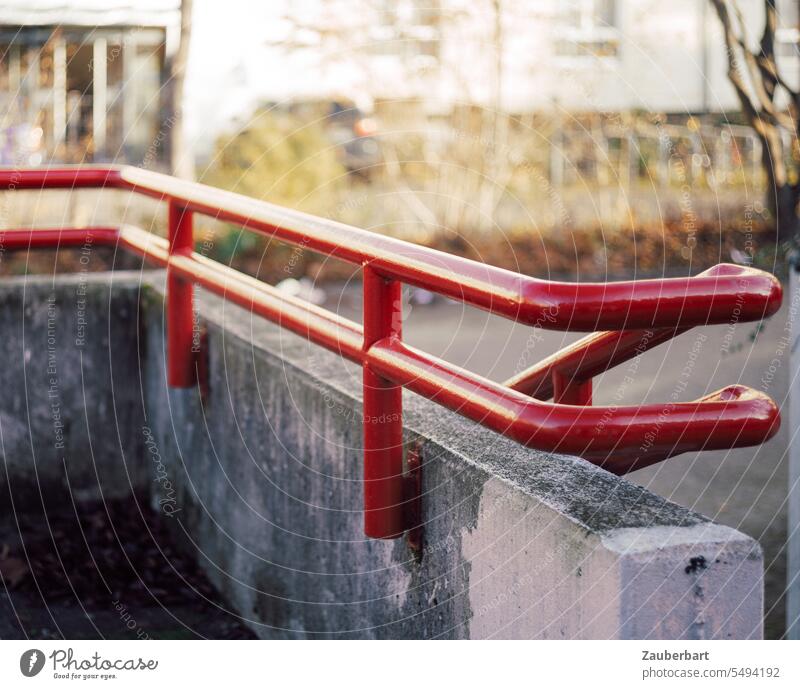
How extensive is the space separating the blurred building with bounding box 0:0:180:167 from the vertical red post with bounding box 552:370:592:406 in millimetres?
7671

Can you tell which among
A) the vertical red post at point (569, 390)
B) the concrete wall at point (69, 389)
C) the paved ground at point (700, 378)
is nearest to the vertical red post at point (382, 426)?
the vertical red post at point (569, 390)

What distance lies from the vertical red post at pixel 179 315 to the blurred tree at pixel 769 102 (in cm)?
382

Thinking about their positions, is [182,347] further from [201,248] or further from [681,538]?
[201,248]

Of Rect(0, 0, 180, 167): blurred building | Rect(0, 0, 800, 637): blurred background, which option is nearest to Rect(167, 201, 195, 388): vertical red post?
Rect(0, 0, 800, 637): blurred background

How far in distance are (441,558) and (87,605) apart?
1895 mm

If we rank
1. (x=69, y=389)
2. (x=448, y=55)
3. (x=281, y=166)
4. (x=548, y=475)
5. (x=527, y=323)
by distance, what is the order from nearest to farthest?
(x=527, y=323)
(x=548, y=475)
(x=69, y=389)
(x=281, y=166)
(x=448, y=55)

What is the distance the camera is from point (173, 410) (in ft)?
14.5

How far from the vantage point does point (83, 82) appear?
50.8 ft

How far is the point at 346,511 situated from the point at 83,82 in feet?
44.6

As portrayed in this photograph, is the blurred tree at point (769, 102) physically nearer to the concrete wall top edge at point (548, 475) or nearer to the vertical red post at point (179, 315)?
the vertical red post at point (179, 315)

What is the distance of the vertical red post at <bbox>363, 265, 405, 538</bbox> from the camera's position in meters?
2.46

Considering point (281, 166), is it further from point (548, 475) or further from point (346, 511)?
point (548, 475)

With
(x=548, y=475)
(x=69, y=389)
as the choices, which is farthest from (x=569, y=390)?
(x=69, y=389)

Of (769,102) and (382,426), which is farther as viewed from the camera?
(769,102)
